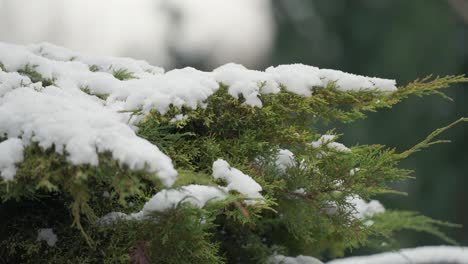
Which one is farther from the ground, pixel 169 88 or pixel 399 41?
pixel 399 41

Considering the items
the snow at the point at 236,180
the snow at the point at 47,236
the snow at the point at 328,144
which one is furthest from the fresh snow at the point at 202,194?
the snow at the point at 328,144

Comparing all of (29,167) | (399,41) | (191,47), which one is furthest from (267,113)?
(191,47)

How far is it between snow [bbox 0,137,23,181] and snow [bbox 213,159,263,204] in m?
0.49

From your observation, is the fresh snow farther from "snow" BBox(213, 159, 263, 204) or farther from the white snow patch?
the white snow patch

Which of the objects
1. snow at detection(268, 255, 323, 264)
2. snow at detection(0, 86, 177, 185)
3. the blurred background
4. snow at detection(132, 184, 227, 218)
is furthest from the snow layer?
the blurred background

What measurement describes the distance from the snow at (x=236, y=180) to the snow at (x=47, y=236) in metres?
0.46

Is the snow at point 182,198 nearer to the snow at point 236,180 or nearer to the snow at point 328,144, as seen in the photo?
the snow at point 236,180

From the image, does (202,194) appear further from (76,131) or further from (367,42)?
(367,42)

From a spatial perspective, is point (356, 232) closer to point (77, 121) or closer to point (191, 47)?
point (77, 121)

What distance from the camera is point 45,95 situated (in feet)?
4.58

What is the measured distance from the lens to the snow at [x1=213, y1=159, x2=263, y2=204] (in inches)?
55.6

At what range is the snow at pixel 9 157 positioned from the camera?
46.8 inches

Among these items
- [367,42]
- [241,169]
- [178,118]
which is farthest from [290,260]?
[367,42]

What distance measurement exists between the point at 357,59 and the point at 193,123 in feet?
30.0
